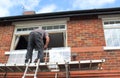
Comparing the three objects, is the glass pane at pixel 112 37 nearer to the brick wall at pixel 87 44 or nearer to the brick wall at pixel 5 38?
the brick wall at pixel 87 44

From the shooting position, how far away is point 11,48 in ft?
27.7

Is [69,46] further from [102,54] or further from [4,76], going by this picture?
[4,76]

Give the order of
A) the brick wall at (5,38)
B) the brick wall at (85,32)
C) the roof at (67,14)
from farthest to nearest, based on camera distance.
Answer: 1. the roof at (67,14)
2. the brick wall at (5,38)
3. the brick wall at (85,32)

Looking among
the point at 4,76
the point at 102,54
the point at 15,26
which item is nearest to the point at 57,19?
the point at 15,26

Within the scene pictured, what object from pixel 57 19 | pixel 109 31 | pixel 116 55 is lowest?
pixel 116 55

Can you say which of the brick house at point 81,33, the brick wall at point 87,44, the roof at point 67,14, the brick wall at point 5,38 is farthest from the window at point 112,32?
the brick wall at point 5,38

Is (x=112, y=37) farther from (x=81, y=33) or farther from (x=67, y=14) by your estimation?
(x=67, y=14)

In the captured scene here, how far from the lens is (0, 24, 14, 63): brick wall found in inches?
322

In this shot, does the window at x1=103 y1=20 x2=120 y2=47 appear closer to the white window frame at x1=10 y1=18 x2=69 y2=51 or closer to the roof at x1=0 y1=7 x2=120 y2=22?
the roof at x1=0 y1=7 x2=120 y2=22

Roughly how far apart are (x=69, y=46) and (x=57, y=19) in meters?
1.46

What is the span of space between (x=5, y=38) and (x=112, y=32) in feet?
14.1

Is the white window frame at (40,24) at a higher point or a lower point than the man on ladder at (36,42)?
higher

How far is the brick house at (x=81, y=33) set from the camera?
7.33 m

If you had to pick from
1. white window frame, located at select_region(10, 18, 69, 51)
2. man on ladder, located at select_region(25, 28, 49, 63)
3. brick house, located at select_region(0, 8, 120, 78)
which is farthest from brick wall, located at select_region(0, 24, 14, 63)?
man on ladder, located at select_region(25, 28, 49, 63)
